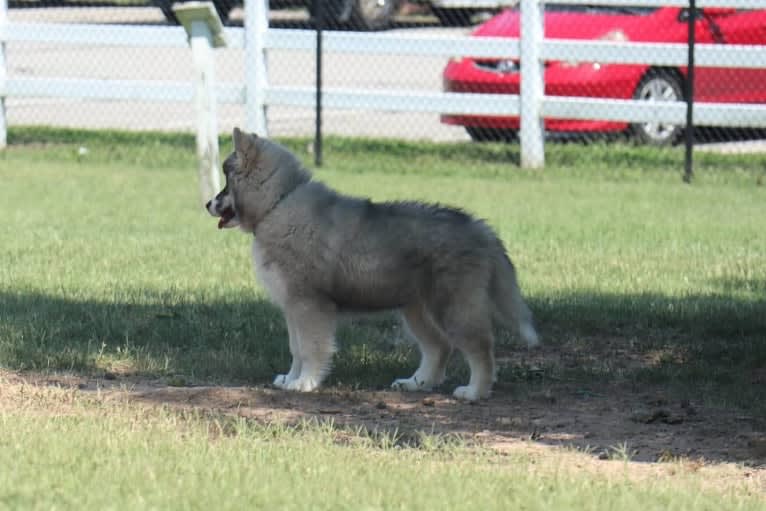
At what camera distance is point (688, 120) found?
15250 millimetres

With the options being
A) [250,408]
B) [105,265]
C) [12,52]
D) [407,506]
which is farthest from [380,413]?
[12,52]

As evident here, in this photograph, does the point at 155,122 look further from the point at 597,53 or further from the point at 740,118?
the point at 740,118

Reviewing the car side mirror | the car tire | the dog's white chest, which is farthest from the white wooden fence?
the car tire

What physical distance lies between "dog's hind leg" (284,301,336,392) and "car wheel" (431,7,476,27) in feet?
60.0


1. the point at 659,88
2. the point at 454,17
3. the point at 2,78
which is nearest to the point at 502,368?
the point at 659,88

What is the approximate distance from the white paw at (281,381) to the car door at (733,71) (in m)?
9.56

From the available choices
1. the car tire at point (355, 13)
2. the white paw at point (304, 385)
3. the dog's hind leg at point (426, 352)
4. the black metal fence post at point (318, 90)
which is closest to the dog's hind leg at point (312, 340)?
the white paw at point (304, 385)

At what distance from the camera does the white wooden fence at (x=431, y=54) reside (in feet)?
50.9

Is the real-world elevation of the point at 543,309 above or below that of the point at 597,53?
below

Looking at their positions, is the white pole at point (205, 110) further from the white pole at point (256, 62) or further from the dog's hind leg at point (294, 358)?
the dog's hind leg at point (294, 358)

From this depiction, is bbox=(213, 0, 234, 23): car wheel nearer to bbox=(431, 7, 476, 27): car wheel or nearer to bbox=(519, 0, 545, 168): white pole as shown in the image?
bbox=(431, 7, 476, 27): car wheel

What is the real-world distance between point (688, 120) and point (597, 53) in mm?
1125

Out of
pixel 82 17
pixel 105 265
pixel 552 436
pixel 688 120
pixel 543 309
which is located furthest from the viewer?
pixel 82 17

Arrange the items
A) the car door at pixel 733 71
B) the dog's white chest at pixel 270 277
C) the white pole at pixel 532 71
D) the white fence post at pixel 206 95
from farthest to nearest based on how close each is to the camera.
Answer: the car door at pixel 733 71 < the white pole at pixel 532 71 < the white fence post at pixel 206 95 < the dog's white chest at pixel 270 277
